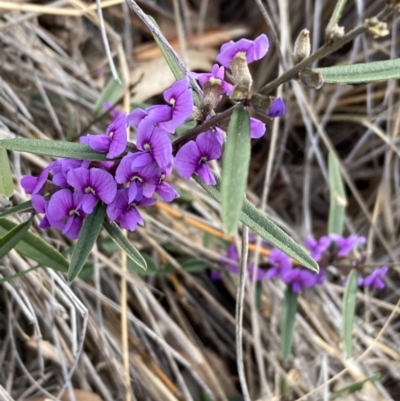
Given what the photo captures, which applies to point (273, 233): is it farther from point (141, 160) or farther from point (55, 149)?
point (55, 149)

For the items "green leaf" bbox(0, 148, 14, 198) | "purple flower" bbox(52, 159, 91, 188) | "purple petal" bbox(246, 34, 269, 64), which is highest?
"green leaf" bbox(0, 148, 14, 198)

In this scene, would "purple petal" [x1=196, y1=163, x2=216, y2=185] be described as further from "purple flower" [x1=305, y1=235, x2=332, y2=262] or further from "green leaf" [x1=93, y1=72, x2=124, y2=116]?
"green leaf" [x1=93, y1=72, x2=124, y2=116]

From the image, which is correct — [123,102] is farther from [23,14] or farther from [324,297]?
[324,297]

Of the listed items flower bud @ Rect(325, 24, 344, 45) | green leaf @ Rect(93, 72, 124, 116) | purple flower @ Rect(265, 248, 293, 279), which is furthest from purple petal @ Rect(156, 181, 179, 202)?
green leaf @ Rect(93, 72, 124, 116)

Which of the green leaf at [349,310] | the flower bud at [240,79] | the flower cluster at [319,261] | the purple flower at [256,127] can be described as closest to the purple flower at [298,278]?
the flower cluster at [319,261]

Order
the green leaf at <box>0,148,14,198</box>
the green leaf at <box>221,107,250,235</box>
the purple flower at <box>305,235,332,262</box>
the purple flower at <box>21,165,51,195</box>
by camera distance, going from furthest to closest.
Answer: the purple flower at <box>305,235,332,262</box>
the green leaf at <box>0,148,14,198</box>
the purple flower at <box>21,165,51,195</box>
the green leaf at <box>221,107,250,235</box>

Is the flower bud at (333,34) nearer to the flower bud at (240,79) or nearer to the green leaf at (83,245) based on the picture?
the flower bud at (240,79)
